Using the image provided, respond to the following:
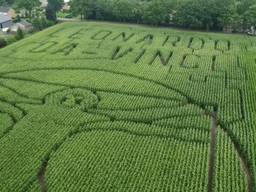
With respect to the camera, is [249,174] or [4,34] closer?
[249,174]

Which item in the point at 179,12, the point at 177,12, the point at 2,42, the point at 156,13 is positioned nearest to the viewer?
the point at 2,42

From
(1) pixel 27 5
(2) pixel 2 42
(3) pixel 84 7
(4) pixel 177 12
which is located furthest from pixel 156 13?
(1) pixel 27 5

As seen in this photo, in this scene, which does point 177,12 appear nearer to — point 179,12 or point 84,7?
point 179,12

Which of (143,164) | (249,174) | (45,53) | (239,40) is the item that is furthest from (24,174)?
(239,40)

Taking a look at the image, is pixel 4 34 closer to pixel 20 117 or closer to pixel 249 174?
pixel 20 117

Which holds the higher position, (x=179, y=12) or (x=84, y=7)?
(x=179, y=12)

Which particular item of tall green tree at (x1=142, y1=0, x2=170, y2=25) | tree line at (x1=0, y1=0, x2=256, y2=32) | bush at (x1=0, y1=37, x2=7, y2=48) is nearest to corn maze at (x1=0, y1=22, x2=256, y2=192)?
bush at (x1=0, y1=37, x2=7, y2=48)

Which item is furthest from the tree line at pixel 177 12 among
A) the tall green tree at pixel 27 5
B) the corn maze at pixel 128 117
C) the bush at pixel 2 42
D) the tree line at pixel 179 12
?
the bush at pixel 2 42
